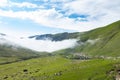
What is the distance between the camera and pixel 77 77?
146 meters

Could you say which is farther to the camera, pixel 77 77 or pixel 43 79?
pixel 43 79

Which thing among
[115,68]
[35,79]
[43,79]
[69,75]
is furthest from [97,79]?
[35,79]

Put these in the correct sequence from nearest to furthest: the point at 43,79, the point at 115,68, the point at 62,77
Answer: the point at 115,68
the point at 62,77
the point at 43,79

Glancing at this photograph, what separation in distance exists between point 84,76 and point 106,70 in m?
12.3

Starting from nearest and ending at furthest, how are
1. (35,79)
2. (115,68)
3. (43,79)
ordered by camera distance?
(115,68) < (43,79) < (35,79)

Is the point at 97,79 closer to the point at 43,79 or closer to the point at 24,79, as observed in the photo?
the point at 43,79

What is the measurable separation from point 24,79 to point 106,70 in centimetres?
6842

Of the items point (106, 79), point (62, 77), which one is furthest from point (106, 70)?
point (62, 77)

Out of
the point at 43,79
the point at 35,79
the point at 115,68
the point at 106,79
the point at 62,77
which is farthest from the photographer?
the point at 35,79

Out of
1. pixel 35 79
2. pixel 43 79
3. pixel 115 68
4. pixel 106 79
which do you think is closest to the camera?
pixel 106 79

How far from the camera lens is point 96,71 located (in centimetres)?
14812

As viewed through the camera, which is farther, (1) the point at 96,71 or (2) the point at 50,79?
(2) the point at 50,79

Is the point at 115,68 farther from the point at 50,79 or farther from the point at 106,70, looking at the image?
the point at 50,79

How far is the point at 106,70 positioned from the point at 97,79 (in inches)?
482
